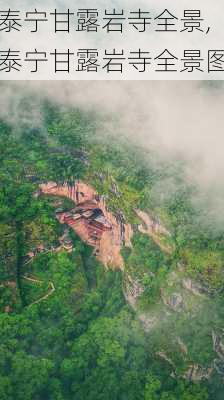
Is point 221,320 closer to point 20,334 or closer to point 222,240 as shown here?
point 222,240

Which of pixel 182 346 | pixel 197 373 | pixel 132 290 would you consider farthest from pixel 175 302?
pixel 197 373

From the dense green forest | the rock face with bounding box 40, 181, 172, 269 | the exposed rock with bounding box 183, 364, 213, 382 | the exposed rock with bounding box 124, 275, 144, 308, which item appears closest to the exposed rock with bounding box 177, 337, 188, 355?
the dense green forest

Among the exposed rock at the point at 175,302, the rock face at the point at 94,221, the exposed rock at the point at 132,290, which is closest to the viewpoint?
the exposed rock at the point at 175,302

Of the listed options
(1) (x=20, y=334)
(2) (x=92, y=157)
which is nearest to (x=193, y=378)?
(1) (x=20, y=334)

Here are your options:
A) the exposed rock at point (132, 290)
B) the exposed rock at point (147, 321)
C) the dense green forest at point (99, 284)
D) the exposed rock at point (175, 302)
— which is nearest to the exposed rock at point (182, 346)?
the dense green forest at point (99, 284)

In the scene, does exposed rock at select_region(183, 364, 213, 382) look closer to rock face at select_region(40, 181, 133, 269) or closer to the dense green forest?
the dense green forest

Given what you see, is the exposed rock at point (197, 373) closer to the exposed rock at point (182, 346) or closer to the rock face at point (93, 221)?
the exposed rock at point (182, 346)
